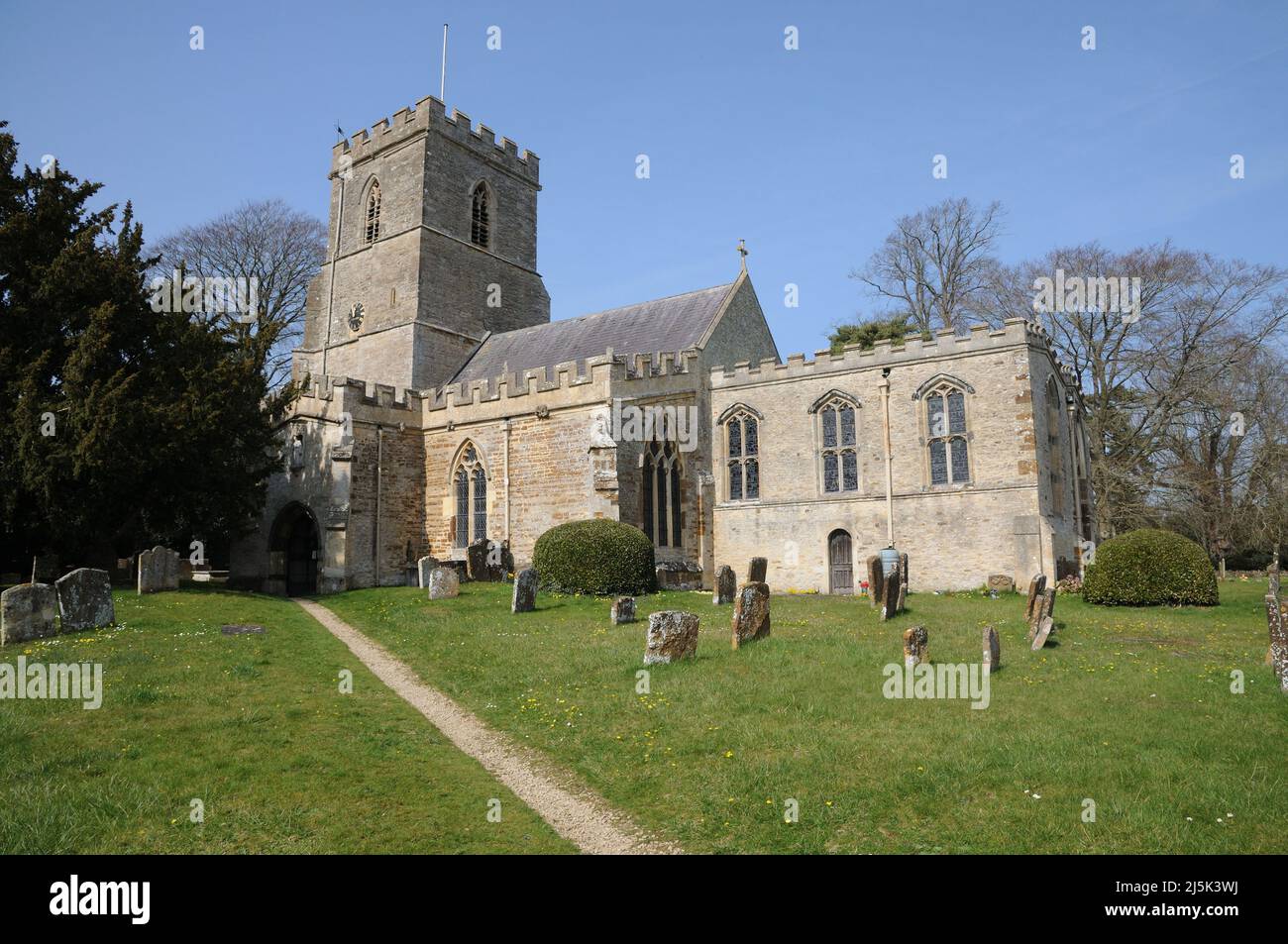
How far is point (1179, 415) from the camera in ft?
90.9

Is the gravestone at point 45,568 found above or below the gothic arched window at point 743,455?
below

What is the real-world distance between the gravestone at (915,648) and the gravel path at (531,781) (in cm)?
444

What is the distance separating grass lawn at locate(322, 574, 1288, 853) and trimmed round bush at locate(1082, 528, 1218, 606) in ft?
11.3

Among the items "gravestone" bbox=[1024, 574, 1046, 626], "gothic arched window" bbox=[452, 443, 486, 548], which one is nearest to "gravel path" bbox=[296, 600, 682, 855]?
"gravestone" bbox=[1024, 574, 1046, 626]

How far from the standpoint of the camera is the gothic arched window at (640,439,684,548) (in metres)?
21.2

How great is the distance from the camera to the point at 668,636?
31.6 feet

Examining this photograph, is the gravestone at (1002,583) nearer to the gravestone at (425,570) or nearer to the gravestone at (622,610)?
the gravestone at (622,610)

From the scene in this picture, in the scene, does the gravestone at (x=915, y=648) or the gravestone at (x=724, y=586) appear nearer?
the gravestone at (x=915, y=648)

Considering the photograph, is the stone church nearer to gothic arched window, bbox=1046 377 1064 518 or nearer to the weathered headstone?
gothic arched window, bbox=1046 377 1064 518

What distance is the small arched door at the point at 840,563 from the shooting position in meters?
20.5

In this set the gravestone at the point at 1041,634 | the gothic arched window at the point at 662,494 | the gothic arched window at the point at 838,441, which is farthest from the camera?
the gothic arched window at the point at 662,494

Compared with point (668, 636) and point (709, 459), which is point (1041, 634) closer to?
point (668, 636)

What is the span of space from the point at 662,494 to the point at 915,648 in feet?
Result: 42.1

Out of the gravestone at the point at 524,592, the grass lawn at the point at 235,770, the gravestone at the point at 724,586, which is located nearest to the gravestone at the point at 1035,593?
the gravestone at the point at 724,586
